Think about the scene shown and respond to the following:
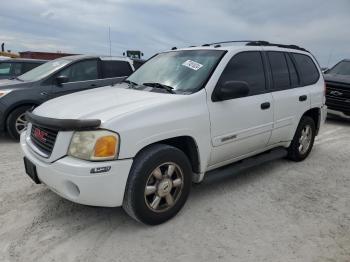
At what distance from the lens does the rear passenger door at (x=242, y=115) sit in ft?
11.8

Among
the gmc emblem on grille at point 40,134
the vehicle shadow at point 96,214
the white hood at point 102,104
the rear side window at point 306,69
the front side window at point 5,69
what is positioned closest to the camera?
the white hood at point 102,104

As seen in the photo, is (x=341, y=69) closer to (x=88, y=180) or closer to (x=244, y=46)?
(x=244, y=46)

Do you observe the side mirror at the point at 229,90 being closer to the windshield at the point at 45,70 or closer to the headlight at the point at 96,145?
the headlight at the point at 96,145

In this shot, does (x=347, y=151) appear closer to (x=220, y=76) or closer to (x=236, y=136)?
(x=236, y=136)

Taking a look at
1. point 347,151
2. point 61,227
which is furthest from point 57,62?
point 347,151

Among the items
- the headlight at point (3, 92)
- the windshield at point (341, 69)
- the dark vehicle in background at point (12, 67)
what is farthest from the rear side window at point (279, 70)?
the dark vehicle in background at point (12, 67)

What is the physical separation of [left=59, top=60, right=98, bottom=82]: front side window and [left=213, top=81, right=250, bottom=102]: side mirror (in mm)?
4209

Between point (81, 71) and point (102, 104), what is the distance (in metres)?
4.12

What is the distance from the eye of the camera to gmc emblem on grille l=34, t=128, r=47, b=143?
3.10 m

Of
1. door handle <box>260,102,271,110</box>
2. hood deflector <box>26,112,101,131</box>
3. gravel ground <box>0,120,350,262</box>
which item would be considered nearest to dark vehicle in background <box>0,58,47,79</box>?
gravel ground <box>0,120,350,262</box>

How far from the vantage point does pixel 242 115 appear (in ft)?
12.5

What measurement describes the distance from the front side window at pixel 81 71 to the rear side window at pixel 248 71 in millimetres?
4019

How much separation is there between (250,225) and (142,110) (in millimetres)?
1547

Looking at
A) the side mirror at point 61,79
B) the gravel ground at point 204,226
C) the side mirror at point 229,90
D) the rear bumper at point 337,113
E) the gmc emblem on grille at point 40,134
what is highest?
the side mirror at point 229,90
